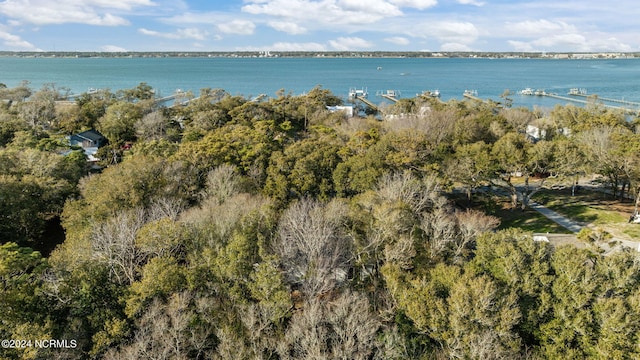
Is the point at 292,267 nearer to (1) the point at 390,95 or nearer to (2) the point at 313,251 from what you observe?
(2) the point at 313,251

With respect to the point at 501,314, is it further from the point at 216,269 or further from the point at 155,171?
the point at 155,171

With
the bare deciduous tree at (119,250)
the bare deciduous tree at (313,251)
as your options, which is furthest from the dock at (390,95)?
the bare deciduous tree at (119,250)

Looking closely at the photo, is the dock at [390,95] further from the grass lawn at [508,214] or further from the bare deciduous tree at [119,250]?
the bare deciduous tree at [119,250]

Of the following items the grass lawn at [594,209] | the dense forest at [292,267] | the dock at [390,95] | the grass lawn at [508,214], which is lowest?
the grass lawn at [508,214]

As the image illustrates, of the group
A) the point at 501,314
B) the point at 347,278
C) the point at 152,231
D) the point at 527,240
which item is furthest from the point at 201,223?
the point at 527,240

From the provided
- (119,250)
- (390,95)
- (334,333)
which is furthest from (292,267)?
(390,95)

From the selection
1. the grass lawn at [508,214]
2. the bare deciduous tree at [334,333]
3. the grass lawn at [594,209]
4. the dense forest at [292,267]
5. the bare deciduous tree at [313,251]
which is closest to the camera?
the bare deciduous tree at [334,333]
